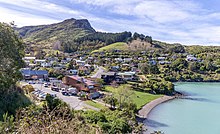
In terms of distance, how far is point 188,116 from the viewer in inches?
984

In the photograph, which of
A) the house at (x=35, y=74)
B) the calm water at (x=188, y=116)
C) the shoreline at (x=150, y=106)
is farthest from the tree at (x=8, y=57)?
the house at (x=35, y=74)

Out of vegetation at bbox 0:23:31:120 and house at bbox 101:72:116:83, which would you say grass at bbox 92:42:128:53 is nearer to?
house at bbox 101:72:116:83

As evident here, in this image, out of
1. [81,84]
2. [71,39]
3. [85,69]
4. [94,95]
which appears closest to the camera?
[94,95]

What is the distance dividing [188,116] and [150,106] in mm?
3862

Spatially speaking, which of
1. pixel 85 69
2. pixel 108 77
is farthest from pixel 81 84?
pixel 85 69

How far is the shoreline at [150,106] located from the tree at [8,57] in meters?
13.1

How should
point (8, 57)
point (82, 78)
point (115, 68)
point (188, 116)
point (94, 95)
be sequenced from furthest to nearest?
point (115, 68), point (82, 78), point (94, 95), point (188, 116), point (8, 57)

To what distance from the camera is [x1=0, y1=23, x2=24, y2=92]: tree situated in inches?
409

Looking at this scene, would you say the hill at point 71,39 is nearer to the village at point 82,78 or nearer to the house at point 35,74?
the village at point 82,78

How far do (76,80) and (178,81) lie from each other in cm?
2530

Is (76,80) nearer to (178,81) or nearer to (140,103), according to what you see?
(140,103)

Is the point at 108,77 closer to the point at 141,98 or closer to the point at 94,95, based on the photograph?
the point at 141,98

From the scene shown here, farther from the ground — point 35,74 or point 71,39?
point 71,39

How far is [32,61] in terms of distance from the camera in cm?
5325
